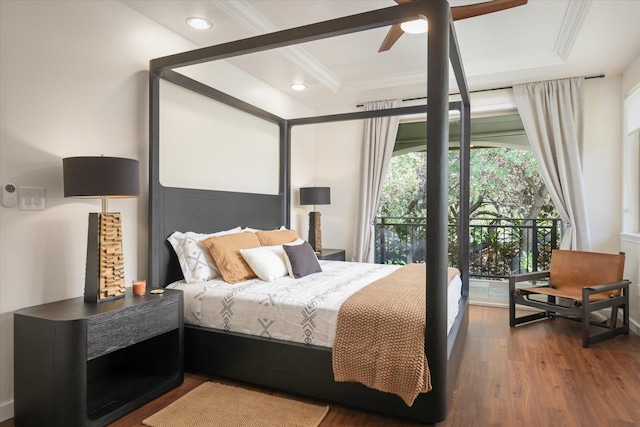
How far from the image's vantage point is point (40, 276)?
7.58 feet

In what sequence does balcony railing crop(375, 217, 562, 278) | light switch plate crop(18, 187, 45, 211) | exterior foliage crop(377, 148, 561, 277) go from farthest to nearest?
1. exterior foliage crop(377, 148, 561, 277)
2. balcony railing crop(375, 217, 562, 278)
3. light switch plate crop(18, 187, 45, 211)

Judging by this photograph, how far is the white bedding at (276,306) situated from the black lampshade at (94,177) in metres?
0.91

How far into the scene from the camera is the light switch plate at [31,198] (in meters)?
2.23

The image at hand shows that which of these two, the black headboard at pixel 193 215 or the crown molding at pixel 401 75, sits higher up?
the crown molding at pixel 401 75

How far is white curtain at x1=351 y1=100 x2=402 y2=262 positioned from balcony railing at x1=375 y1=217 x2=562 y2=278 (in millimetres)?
365

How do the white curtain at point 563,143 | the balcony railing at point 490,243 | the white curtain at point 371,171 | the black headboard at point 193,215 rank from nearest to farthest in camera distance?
1. the black headboard at point 193,215
2. the white curtain at point 563,143
3. the balcony railing at point 490,243
4. the white curtain at point 371,171

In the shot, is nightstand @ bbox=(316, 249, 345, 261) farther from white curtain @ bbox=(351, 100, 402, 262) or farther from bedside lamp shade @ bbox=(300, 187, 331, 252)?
white curtain @ bbox=(351, 100, 402, 262)

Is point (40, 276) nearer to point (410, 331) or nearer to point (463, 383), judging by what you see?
point (410, 331)

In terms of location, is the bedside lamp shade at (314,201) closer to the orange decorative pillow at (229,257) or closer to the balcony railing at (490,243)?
the balcony railing at (490,243)

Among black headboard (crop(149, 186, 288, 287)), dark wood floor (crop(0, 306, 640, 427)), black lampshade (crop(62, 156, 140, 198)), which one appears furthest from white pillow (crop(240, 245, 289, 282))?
black lampshade (crop(62, 156, 140, 198))

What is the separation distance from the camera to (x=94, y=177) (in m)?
2.18

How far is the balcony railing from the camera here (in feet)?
16.1

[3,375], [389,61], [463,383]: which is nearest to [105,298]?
[3,375]

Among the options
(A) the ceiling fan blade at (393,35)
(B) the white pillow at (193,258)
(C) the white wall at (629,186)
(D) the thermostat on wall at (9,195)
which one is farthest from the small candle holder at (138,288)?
(C) the white wall at (629,186)
